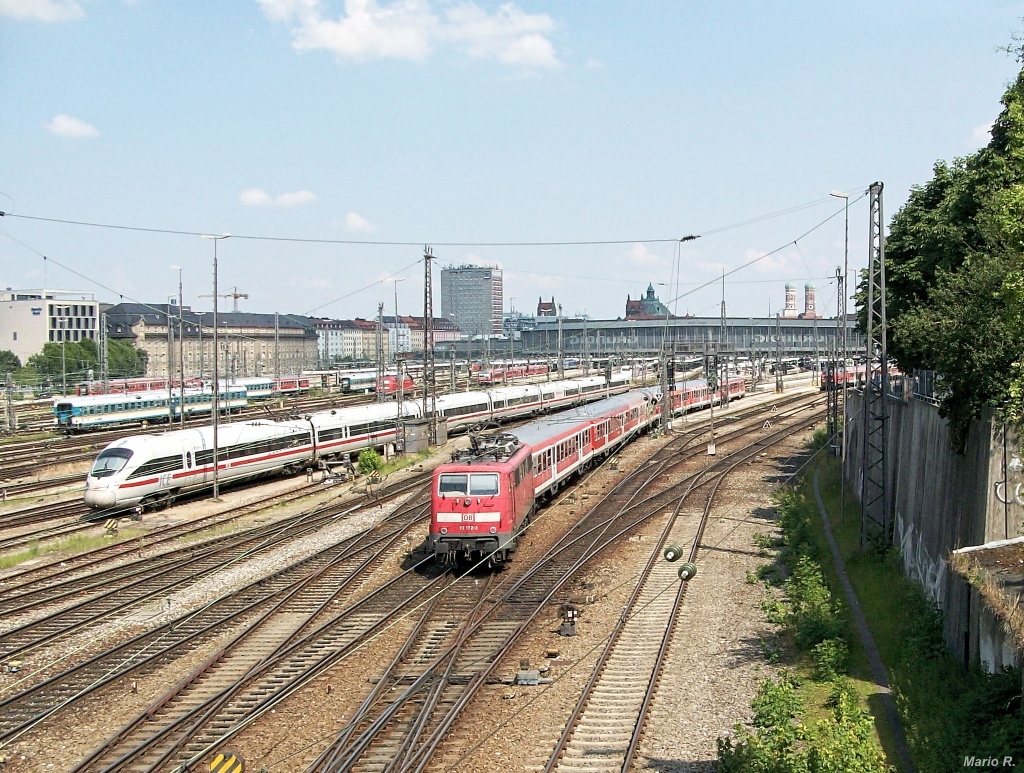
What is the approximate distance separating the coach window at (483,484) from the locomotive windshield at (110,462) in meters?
15.4

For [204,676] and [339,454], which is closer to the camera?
[204,676]

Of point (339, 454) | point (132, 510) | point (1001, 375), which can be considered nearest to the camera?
point (1001, 375)

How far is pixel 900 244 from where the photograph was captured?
28.9 m

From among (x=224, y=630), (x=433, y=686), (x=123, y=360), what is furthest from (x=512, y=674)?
(x=123, y=360)

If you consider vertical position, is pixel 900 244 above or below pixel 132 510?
above

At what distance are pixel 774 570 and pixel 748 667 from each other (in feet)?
22.6

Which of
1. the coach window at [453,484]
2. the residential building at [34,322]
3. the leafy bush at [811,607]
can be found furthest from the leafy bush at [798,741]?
the residential building at [34,322]

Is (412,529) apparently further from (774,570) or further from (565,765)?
(565,765)

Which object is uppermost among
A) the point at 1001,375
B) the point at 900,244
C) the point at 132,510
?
the point at 900,244

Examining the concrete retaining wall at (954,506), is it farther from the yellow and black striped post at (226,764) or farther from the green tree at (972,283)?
the yellow and black striped post at (226,764)

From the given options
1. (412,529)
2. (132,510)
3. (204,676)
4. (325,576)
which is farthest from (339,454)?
(204,676)

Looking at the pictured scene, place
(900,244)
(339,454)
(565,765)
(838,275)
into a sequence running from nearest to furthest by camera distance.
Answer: (565,765)
(900,244)
(339,454)
(838,275)

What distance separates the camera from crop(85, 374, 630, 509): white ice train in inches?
1240

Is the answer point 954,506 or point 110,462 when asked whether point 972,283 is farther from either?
point 110,462
